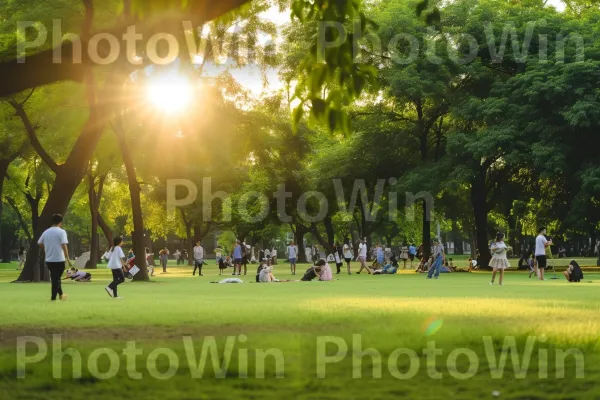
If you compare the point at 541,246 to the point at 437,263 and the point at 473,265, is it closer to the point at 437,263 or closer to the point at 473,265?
the point at 437,263

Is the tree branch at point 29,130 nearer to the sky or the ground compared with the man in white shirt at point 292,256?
nearer to the sky

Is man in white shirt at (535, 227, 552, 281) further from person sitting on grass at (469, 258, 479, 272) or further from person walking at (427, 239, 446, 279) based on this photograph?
person sitting on grass at (469, 258, 479, 272)

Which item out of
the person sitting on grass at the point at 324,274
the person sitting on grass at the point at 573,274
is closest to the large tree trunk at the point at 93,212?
the person sitting on grass at the point at 324,274

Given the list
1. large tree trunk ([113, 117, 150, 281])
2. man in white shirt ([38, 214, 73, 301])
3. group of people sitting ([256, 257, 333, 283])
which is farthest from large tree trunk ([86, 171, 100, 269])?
man in white shirt ([38, 214, 73, 301])

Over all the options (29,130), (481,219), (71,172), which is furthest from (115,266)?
(481,219)

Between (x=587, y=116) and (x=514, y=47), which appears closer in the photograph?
(x=587, y=116)

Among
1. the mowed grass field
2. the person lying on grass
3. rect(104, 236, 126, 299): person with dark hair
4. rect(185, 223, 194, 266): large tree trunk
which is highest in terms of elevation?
rect(185, 223, 194, 266): large tree trunk

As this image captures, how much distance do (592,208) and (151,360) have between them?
127 feet

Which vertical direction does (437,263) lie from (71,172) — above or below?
below

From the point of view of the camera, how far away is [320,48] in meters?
8.84

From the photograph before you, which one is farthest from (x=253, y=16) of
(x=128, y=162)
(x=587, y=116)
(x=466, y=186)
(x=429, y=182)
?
(x=466, y=186)

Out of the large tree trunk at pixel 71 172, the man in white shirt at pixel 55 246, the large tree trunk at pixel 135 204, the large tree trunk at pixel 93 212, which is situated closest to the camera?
the man in white shirt at pixel 55 246

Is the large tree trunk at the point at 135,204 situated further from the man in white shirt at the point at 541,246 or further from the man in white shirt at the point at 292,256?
the man in white shirt at the point at 541,246

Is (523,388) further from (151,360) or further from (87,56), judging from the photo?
(87,56)
